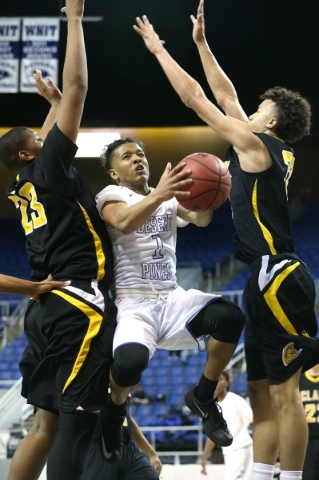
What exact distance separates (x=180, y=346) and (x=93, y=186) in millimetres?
12679

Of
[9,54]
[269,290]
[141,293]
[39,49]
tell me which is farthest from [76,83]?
[9,54]

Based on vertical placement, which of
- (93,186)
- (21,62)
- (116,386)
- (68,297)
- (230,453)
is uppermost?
(21,62)

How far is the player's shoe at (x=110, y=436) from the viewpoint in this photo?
3.84 m

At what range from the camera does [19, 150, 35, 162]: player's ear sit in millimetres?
4031

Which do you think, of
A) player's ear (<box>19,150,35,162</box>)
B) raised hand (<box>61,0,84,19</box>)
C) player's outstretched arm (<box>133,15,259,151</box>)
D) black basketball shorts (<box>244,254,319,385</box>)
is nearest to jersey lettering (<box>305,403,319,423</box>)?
black basketball shorts (<box>244,254,319,385</box>)

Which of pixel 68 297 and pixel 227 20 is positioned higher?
pixel 227 20

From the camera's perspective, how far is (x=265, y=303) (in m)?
4.11

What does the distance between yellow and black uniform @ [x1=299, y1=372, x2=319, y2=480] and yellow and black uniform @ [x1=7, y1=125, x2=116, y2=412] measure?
154 inches

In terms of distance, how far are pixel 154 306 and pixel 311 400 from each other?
150 inches

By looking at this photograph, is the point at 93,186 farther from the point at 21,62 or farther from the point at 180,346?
the point at 180,346

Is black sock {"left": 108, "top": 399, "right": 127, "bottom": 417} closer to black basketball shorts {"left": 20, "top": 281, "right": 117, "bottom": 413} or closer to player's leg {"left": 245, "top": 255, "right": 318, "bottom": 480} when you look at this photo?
black basketball shorts {"left": 20, "top": 281, "right": 117, "bottom": 413}

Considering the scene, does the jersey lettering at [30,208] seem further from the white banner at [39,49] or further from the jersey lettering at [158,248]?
the white banner at [39,49]

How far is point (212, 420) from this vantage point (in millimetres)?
3928

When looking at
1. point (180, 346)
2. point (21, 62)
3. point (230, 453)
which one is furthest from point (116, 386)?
point (21, 62)
